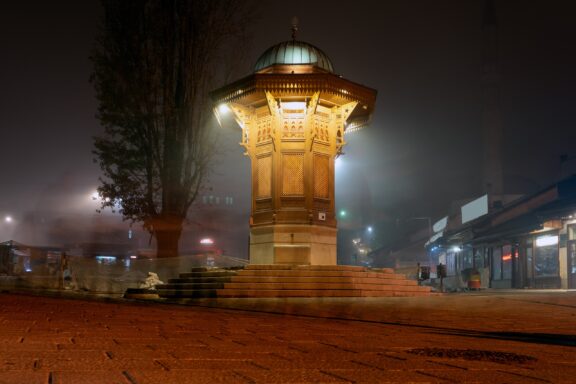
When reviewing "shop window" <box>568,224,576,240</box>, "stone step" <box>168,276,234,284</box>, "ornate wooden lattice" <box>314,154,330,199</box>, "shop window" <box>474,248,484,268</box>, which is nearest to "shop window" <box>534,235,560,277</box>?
"shop window" <box>568,224,576,240</box>

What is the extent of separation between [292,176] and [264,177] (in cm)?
103

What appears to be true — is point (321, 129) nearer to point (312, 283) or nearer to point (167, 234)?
point (312, 283)

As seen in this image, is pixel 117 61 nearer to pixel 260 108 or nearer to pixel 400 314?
pixel 260 108

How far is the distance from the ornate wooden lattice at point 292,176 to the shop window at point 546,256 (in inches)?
638

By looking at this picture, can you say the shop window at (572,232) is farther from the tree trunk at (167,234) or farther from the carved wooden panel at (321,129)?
the tree trunk at (167,234)

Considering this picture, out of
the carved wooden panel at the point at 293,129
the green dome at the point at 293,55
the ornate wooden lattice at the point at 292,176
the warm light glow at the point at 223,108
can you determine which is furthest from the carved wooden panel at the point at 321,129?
the warm light glow at the point at 223,108

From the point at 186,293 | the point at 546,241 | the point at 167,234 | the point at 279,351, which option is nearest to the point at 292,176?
the point at 186,293

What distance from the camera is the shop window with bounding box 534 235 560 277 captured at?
30422 mm

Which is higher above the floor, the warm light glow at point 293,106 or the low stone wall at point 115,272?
the warm light glow at point 293,106

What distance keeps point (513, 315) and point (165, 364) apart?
7.36 meters

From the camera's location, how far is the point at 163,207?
24562mm

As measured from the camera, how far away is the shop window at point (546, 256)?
30422 mm

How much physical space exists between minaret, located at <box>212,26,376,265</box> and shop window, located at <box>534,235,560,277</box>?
14.8 meters

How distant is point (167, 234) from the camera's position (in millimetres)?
24609
